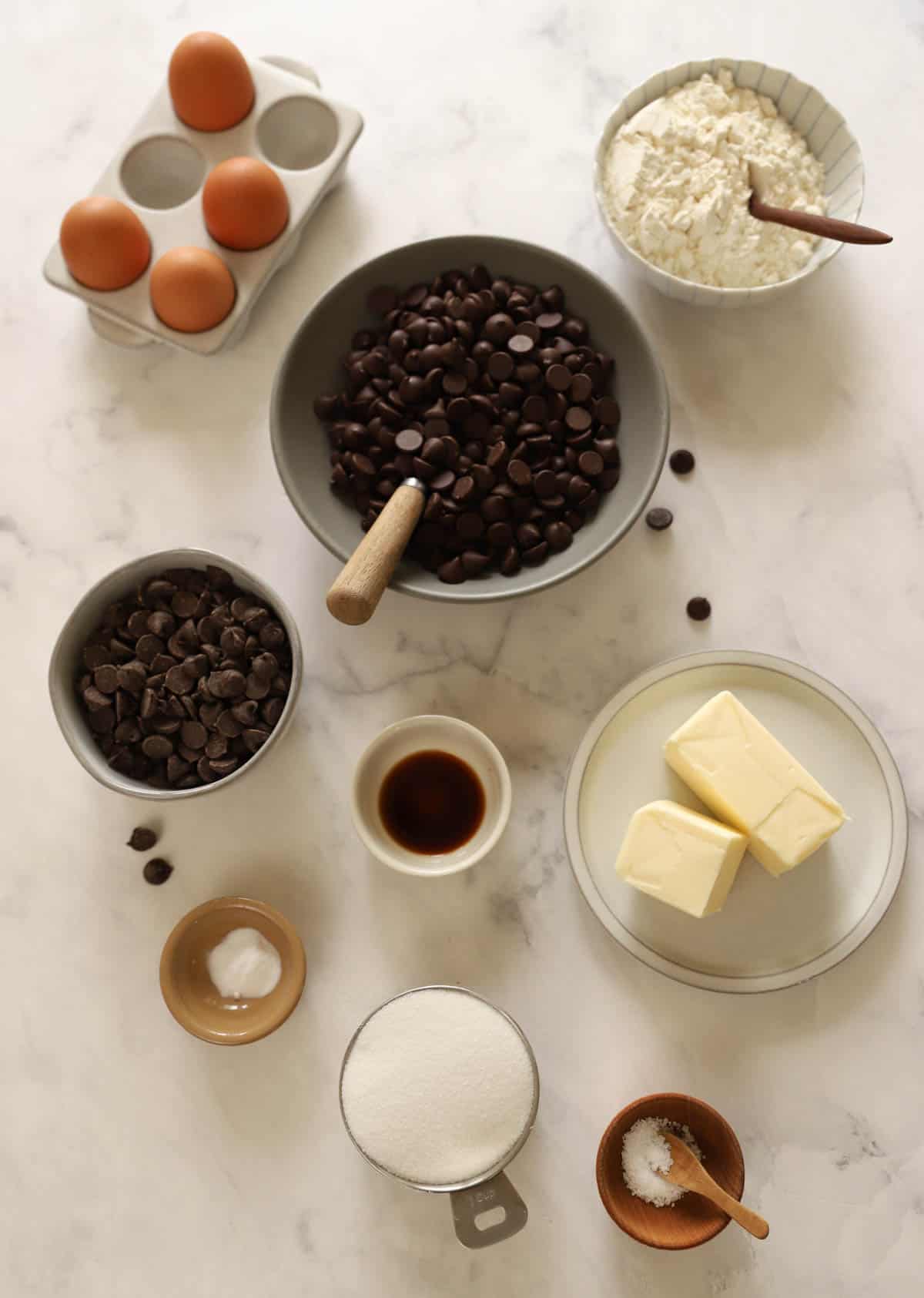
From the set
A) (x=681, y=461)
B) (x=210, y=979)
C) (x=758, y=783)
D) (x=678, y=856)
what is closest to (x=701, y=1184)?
(x=678, y=856)

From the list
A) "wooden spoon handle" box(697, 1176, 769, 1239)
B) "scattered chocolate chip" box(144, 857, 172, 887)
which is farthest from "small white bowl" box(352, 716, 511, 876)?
"wooden spoon handle" box(697, 1176, 769, 1239)

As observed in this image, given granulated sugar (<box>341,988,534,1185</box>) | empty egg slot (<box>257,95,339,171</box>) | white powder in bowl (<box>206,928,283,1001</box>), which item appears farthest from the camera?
empty egg slot (<box>257,95,339,171</box>)

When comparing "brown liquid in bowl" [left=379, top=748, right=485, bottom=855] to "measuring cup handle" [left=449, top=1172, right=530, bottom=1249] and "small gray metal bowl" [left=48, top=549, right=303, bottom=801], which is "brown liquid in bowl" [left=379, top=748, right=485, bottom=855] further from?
"measuring cup handle" [left=449, top=1172, right=530, bottom=1249]

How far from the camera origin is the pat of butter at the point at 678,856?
150 cm

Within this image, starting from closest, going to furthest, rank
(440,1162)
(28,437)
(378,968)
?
(440,1162) → (378,968) → (28,437)

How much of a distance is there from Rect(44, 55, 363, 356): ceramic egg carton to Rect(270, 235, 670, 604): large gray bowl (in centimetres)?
16

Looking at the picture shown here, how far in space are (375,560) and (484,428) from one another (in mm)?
284

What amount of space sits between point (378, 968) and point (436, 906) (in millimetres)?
131

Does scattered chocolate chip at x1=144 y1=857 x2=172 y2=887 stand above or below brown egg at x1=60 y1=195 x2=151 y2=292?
below

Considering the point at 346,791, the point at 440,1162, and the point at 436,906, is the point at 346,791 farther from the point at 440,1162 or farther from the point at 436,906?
the point at 440,1162

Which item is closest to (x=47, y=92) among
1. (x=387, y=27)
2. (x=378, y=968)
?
(x=387, y=27)

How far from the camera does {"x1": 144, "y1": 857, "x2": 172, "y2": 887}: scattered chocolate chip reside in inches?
65.4

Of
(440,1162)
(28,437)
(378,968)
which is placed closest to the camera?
(440,1162)

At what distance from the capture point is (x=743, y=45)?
1763 millimetres
